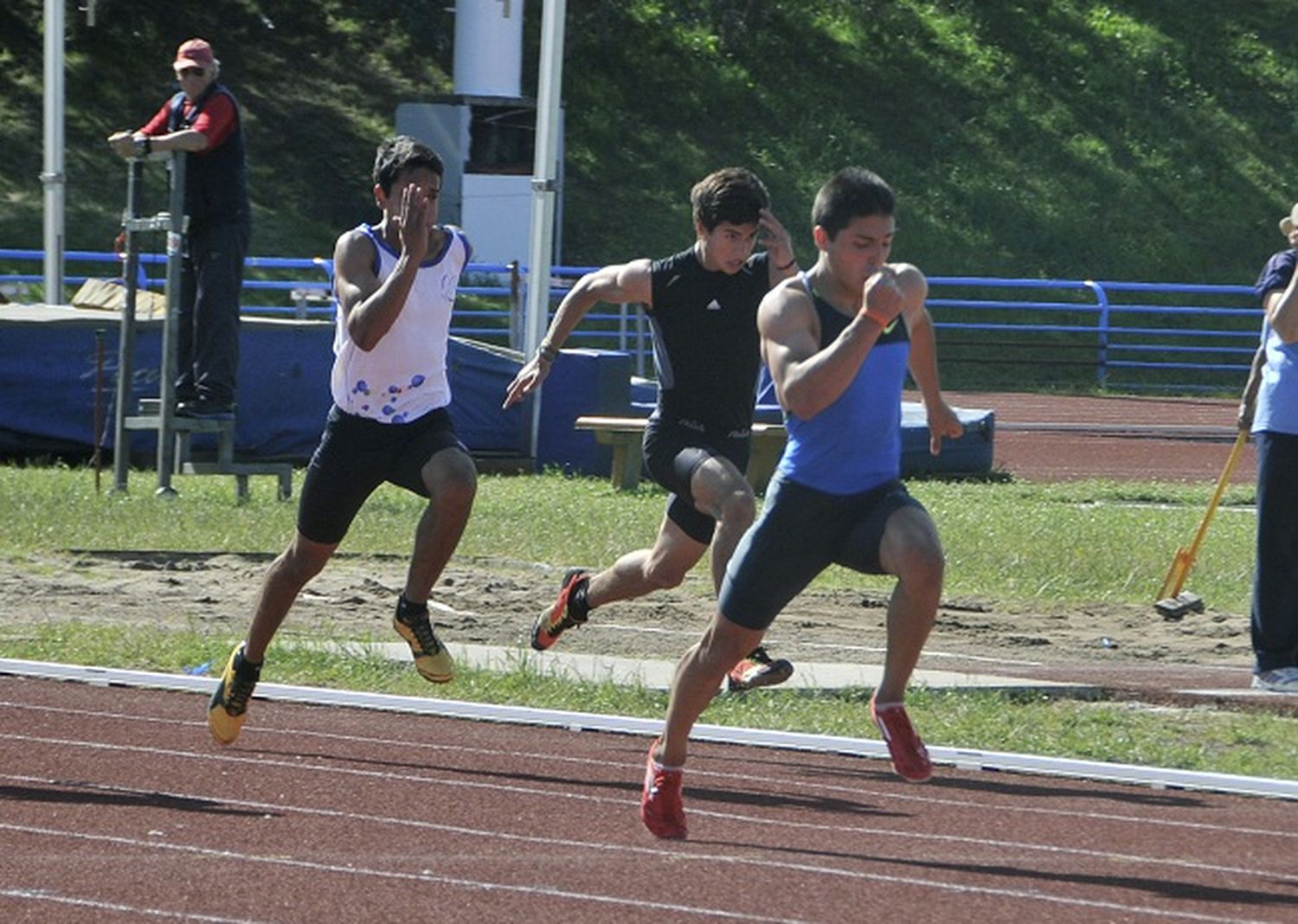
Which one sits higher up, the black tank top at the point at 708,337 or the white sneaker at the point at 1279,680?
the black tank top at the point at 708,337

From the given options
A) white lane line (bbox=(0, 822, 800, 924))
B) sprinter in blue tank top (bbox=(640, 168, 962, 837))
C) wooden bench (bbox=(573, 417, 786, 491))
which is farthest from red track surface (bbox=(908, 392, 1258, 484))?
white lane line (bbox=(0, 822, 800, 924))

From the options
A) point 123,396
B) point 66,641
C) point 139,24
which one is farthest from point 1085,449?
point 139,24

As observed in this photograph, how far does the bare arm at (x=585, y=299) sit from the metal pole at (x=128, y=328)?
7.25 m

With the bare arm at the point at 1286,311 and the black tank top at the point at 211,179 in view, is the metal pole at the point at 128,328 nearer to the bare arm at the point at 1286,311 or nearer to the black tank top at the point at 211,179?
the black tank top at the point at 211,179

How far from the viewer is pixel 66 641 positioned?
1071 centimetres

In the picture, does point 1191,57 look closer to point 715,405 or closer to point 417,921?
point 715,405

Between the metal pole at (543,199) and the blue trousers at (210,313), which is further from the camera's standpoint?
the metal pole at (543,199)

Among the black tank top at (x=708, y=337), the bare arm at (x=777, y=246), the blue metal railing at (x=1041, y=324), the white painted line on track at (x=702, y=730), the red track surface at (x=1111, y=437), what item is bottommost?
the red track surface at (x=1111, y=437)

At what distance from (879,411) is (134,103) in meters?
30.6

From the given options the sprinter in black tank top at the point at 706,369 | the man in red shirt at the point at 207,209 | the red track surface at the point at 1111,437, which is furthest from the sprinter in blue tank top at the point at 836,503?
the red track surface at the point at 1111,437

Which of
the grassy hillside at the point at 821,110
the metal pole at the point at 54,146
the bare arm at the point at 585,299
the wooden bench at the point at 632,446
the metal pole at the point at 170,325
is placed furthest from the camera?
the grassy hillside at the point at 821,110

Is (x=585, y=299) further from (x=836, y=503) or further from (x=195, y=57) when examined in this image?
(x=195, y=57)

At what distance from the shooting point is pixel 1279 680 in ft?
32.3

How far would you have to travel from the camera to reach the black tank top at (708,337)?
29.7ft
